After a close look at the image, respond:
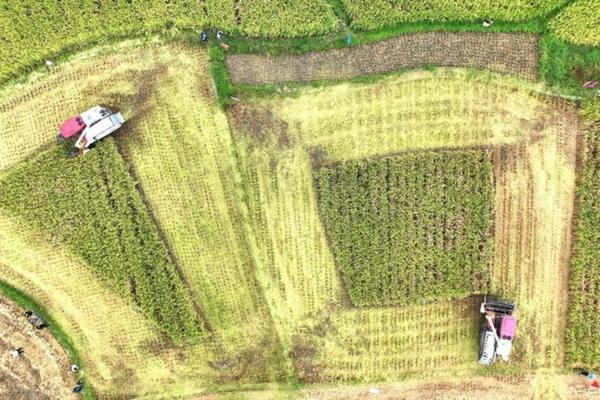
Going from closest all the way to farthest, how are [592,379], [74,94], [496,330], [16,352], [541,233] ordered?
1. [496,330]
2. [592,379]
3. [541,233]
4. [16,352]
5. [74,94]

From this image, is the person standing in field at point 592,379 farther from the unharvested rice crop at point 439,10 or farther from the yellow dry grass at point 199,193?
the unharvested rice crop at point 439,10

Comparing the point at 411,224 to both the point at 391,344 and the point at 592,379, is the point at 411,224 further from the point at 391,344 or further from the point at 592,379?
the point at 592,379

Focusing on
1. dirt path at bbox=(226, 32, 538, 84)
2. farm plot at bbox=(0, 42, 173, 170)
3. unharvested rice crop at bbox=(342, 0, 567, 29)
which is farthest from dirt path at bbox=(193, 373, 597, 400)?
unharvested rice crop at bbox=(342, 0, 567, 29)

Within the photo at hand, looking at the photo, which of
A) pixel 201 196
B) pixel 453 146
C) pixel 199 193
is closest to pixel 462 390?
pixel 453 146

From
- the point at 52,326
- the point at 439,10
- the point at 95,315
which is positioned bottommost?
the point at 52,326

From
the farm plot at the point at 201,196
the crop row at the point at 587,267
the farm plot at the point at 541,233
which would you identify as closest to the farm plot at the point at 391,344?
the farm plot at the point at 541,233

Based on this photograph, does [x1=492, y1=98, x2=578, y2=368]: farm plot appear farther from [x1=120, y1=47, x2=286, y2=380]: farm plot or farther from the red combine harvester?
the red combine harvester
